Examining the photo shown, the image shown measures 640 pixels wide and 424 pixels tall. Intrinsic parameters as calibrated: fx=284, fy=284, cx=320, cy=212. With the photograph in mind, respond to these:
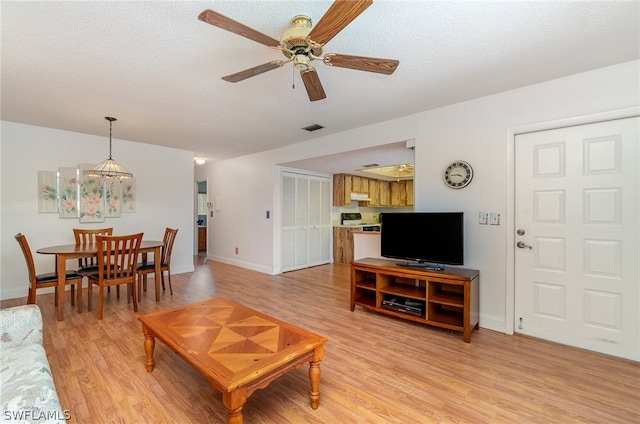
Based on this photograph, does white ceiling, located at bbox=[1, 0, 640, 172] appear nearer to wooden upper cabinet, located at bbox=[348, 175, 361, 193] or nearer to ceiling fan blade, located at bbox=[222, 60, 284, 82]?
ceiling fan blade, located at bbox=[222, 60, 284, 82]

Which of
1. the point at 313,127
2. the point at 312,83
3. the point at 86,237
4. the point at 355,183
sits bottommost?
the point at 86,237

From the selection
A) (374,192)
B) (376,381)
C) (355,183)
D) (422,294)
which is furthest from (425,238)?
(374,192)

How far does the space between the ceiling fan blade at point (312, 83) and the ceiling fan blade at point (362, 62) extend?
5.6 inches

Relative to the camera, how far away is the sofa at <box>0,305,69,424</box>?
3.55 ft

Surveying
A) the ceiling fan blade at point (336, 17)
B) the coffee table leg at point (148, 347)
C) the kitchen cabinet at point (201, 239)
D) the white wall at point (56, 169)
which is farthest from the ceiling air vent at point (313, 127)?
the kitchen cabinet at point (201, 239)

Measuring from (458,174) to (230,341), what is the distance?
2.71 metres

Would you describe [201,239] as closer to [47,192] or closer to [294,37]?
[47,192]

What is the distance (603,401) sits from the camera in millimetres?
1787

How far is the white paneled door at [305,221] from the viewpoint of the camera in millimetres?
5531

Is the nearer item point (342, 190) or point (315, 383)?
point (315, 383)

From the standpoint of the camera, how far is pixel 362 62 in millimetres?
1754

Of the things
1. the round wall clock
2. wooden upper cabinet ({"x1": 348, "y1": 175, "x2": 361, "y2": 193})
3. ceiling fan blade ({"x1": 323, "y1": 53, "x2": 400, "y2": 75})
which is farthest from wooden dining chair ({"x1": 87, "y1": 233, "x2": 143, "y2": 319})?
wooden upper cabinet ({"x1": 348, "y1": 175, "x2": 361, "y2": 193})

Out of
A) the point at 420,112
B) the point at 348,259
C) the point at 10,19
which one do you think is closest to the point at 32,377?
the point at 10,19

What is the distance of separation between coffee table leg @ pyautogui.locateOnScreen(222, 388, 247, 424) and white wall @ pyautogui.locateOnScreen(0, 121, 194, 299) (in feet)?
14.2
